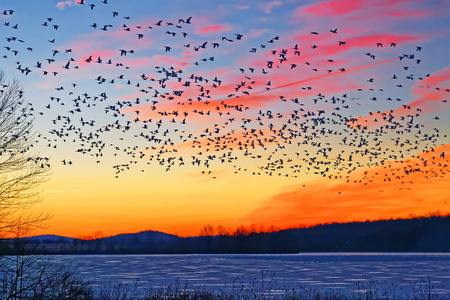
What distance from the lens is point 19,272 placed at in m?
19.5

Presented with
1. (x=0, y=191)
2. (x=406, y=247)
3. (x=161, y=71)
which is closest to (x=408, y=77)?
(x=161, y=71)

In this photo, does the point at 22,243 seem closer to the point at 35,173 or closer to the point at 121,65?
the point at 35,173

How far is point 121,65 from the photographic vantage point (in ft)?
119

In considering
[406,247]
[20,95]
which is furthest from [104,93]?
[406,247]

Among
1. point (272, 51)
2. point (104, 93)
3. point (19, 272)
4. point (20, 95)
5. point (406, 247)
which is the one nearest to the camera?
point (19, 272)

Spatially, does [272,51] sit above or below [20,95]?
above

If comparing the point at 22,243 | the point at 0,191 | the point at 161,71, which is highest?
the point at 161,71

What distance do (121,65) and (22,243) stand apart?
1991 centimetres

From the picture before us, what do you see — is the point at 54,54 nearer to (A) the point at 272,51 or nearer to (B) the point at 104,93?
(B) the point at 104,93

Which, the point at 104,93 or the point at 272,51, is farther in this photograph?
the point at 104,93

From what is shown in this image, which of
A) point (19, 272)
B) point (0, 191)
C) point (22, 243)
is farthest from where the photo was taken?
point (0, 191)

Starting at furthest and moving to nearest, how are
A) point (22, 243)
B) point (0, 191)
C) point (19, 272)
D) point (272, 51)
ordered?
point (272, 51)
point (0, 191)
point (19, 272)
point (22, 243)

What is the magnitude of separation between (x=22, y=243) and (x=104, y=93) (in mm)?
20873

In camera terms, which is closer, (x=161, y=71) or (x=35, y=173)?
(x=35, y=173)
